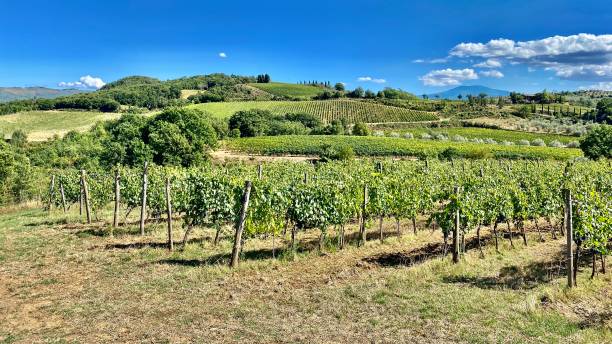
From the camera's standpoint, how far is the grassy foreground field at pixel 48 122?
86900mm

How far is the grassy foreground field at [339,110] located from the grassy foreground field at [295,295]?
278ft

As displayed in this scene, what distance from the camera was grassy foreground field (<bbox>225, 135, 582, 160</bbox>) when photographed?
56.4 m

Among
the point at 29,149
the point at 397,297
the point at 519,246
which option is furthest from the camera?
the point at 29,149

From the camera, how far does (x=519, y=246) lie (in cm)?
1548

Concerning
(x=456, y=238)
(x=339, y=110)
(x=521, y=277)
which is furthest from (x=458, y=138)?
(x=521, y=277)

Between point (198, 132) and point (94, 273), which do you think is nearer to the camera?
point (94, 273)

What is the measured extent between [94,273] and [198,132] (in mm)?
37437

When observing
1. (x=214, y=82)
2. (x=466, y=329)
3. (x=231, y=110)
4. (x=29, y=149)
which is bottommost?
(x=466, y=329)

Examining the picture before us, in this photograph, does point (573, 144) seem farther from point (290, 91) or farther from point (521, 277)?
point (290, 91)

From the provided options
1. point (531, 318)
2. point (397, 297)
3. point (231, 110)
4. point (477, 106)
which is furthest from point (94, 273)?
point (477, 106)

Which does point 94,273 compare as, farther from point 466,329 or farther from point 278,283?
point 466,329

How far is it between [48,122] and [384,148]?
3326 inches

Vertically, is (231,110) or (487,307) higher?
(231,110)

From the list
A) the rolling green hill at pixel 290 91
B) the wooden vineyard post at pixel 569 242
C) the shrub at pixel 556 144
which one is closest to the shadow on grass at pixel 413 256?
the wooden vineyard post at pixel 569 242
